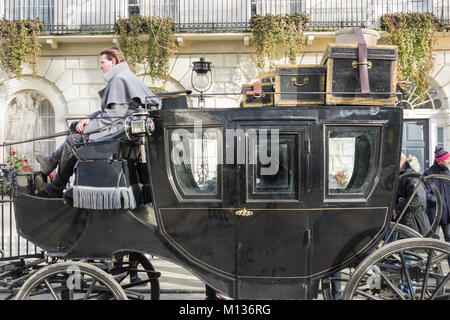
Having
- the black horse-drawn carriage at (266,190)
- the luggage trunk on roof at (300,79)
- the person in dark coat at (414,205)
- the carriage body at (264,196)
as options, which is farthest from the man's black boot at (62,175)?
the person in dark coat at (414,205)

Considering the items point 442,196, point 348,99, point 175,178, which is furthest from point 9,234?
point 442,196

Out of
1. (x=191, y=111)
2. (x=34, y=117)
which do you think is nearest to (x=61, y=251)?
(x=191, y=111)

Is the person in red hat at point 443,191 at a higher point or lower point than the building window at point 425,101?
lower

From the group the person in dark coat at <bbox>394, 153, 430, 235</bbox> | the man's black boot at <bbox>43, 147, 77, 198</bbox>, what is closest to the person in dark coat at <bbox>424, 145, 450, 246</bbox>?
the person in dark coat at <bbox>394, 153, 430, 235</bbox>

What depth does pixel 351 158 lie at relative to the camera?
3244 mm

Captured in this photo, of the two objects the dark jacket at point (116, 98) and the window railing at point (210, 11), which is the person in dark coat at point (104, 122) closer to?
the dark jacket at point (116, 98)

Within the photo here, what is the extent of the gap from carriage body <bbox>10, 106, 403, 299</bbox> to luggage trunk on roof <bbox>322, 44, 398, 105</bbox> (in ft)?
0.30

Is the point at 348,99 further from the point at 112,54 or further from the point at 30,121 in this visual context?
the point at 30,121

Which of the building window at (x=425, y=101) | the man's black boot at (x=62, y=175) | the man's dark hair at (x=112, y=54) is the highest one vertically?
the building window at (x=425, y=101)

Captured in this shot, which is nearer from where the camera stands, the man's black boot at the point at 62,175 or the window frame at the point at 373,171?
the window frame at the point at 373,171

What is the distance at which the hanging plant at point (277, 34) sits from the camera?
10.4 metres

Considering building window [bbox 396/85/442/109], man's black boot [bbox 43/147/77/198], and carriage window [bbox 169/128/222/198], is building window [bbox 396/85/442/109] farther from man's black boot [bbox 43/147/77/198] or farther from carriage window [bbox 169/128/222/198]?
man's black boot [bbox 43/147/77/198]

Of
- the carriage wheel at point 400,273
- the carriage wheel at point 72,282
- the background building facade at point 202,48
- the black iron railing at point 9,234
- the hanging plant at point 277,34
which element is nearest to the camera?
the carriage wheel at point 400,273
